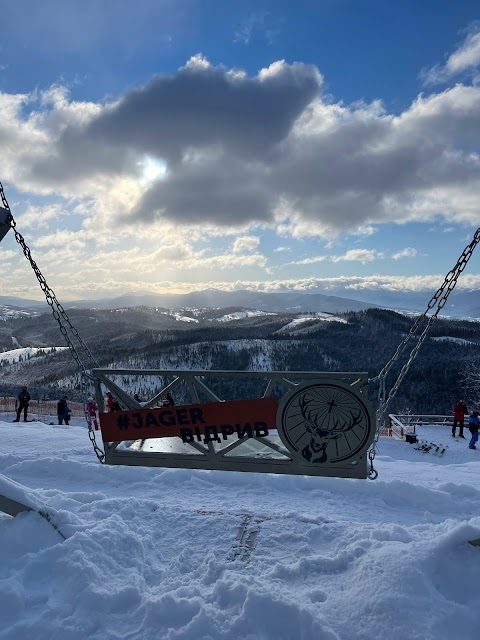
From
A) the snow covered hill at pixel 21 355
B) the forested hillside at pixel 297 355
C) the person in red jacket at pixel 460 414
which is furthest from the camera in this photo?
the snow covered hill at pixel 21 355

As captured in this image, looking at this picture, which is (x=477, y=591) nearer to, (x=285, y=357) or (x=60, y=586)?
(x=60, y=586)

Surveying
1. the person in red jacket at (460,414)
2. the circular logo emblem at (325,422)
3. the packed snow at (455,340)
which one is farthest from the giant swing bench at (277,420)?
the packed snow at (455,340)

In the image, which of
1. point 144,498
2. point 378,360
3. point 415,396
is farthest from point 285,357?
point 144,498

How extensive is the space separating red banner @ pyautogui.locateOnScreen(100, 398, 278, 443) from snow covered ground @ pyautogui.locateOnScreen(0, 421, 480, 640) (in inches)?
53.0

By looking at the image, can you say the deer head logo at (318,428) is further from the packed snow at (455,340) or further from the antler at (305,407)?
the packed snow at (455,340)

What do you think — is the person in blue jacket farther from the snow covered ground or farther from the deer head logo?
the deer head logo

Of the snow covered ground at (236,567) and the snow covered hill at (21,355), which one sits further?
the snow covered hill at (21,355)

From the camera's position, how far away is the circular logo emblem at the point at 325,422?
231 inches

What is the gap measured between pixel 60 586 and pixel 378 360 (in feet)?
461

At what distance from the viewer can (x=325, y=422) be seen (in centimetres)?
597

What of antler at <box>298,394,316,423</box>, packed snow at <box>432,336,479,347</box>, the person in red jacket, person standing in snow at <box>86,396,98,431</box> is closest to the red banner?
person standing in snow at <box>86,396,98,431</box>

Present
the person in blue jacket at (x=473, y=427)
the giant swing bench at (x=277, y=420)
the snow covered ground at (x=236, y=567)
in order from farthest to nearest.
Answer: the person in blue jacket at (x=473, y=427) < the giant swing bench at (x=277, y=420) < the snow covered ground at (x=236, y=567)

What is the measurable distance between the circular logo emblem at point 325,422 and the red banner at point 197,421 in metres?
0.29

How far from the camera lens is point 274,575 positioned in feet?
16.9
